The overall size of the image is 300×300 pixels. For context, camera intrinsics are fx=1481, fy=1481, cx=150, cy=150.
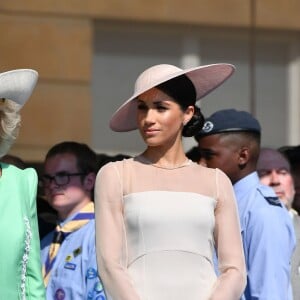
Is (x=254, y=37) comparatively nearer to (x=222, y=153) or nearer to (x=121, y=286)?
(x=222, y=153)

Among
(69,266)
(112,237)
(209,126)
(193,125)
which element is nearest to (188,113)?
(193,125)

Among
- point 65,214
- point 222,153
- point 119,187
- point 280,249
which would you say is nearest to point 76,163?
point 65,214

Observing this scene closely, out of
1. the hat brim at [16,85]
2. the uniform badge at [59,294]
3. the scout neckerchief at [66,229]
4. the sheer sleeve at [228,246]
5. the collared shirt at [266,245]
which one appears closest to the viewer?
the sheer sleeve at [228,246]

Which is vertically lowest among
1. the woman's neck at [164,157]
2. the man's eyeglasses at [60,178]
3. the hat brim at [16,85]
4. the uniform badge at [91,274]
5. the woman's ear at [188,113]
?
the uniform badge at [91,274]

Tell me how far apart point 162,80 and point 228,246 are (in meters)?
0.67

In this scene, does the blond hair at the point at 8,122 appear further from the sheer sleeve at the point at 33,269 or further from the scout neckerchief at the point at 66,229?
the scout neckerchief at the point at 66,229

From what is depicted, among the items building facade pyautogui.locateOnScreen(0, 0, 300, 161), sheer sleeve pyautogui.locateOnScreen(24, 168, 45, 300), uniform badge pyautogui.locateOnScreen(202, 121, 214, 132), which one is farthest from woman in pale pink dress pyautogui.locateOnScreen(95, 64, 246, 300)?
building facade pyautogui.locateOnScreen(0, 0, 300, 161)

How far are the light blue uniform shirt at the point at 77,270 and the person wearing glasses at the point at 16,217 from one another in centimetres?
135

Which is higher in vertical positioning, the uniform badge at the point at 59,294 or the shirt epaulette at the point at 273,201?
the shirt epaulette at the point at 273,201

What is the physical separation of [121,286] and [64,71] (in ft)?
15.9

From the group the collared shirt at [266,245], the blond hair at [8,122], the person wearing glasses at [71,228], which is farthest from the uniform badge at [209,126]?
the blond hair at [8,122]

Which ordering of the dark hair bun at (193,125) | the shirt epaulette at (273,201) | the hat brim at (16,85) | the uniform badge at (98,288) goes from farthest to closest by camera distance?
the uniform badge at (98,288)
the shirt epaulette at (273,201)
the dark hair bun at (193,125)
the hat brim at (16,85)

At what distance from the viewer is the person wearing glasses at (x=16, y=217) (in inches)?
220

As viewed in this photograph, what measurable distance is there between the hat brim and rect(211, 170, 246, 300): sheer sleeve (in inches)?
33.1
